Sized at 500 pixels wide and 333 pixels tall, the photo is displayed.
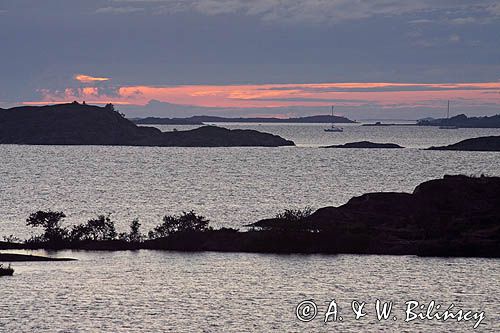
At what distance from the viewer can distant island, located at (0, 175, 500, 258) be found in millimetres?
90562

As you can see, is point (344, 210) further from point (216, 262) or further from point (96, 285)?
point (96, 285)

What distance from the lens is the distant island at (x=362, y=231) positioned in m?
90.6

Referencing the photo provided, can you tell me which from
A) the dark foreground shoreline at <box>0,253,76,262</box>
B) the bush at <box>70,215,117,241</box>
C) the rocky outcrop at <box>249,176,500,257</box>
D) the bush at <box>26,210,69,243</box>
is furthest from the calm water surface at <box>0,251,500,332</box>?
the bush at <box>70,215,117,241</box>

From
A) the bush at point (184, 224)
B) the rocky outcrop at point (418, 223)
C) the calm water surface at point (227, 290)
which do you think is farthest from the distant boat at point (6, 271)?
the rocky outcrop at point (418, 223)

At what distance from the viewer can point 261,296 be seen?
71125 millimetres

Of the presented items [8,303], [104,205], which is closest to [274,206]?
[104,205]

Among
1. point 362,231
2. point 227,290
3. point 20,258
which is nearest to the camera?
point 227,290

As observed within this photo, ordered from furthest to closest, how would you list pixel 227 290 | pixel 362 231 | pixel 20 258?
pixel 362 231 < pixel 20 258 < pixel 227 290

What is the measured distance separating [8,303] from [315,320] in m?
20.3

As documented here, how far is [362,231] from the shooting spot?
94.2 meters

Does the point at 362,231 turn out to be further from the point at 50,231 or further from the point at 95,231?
the point at 50,231

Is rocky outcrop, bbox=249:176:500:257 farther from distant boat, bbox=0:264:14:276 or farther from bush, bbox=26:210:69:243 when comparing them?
distant boat, bbox=0:264:14:276

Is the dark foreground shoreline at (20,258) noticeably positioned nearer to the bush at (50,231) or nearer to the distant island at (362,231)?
the distant island at (362,231)

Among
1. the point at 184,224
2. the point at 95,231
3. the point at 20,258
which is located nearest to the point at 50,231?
the point at 95,231
